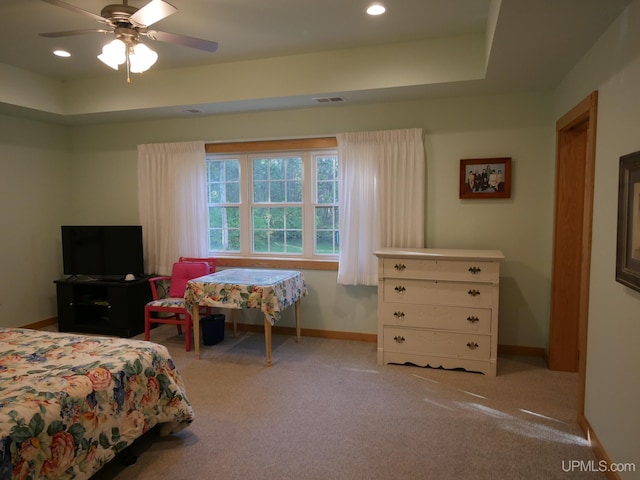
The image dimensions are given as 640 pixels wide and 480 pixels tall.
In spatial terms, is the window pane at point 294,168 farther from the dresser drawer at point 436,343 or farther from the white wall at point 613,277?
the white wall at point 613,277

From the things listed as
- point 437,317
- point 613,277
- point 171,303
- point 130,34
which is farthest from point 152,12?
point 437,317

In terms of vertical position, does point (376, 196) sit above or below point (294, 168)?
below

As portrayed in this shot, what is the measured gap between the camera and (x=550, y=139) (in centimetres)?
356

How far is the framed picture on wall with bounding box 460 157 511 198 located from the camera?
3660 millimetres

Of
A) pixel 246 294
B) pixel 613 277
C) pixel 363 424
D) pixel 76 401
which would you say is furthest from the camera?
pixel 246 294

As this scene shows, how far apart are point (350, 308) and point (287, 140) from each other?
6.22 feet

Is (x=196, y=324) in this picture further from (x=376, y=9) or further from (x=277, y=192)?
(x=376, y=9)

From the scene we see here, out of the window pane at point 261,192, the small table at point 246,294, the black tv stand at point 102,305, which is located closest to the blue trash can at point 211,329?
the small table at point 246,294

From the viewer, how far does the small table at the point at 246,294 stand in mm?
3486

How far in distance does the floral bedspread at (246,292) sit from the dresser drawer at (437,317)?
0.90m

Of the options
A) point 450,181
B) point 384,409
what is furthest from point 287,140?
point 384,409

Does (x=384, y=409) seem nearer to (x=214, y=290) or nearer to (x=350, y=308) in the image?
(x=350, y=308)

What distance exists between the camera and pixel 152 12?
216cm

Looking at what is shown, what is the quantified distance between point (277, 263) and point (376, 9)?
2.63 m
